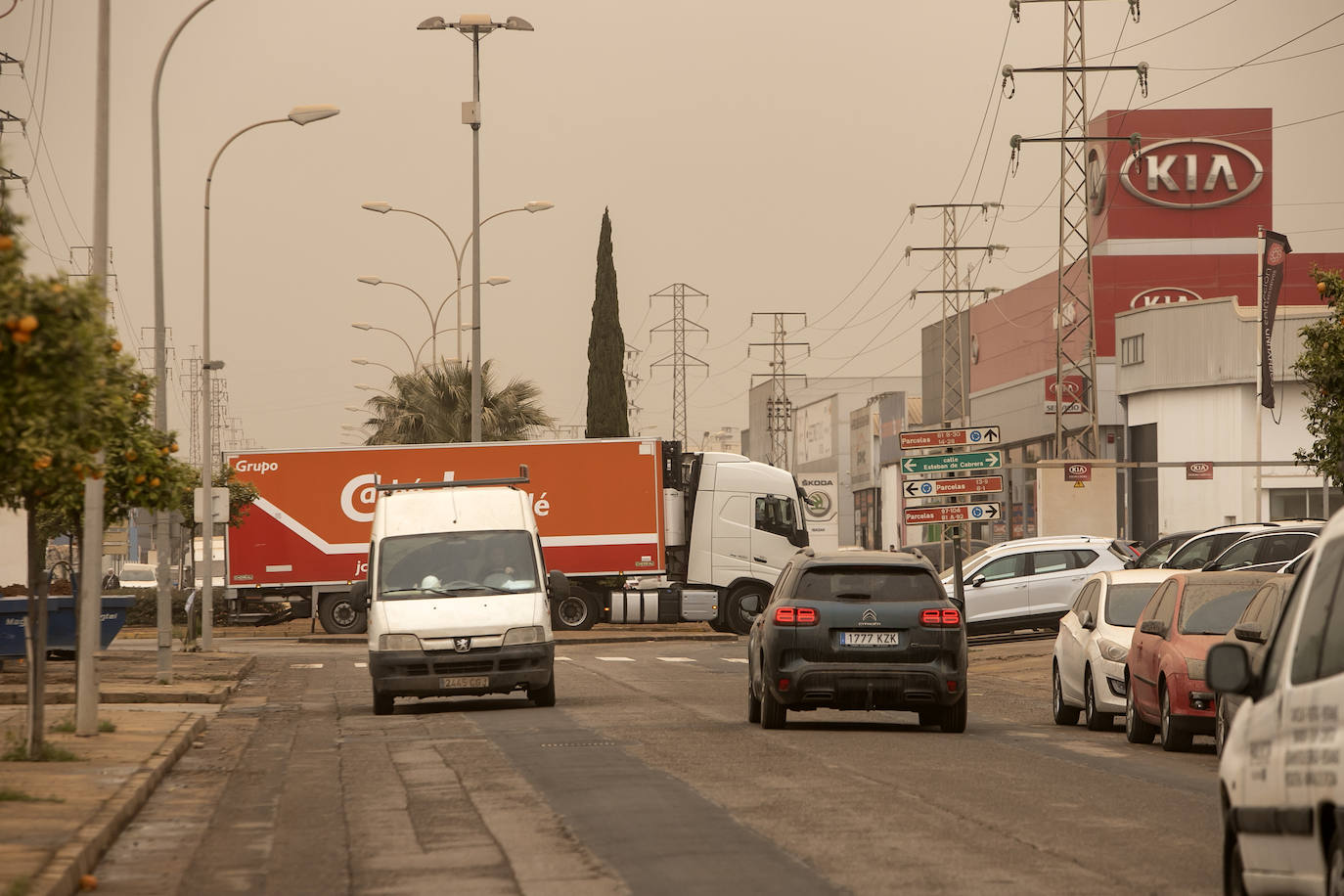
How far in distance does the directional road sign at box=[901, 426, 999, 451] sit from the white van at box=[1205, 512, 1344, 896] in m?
20.3

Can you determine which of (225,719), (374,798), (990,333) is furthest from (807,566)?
(990,333)

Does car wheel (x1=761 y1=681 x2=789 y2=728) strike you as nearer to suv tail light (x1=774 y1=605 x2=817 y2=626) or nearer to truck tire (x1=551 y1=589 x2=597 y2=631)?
suv tail light (x1=774 y1=605 x2=817 y2=626)

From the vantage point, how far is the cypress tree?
6078 centimetres

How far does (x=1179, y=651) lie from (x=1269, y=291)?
39.2 m

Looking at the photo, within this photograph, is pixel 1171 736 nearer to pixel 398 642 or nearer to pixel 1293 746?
pixel 398 642

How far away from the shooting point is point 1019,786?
41.4 ft

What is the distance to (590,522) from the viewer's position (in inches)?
1677

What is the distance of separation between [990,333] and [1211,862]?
9101 cm

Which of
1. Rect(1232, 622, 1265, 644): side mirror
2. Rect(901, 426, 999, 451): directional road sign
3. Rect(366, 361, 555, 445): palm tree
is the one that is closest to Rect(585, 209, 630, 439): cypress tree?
Rect(366, 361, 555, 445): palm tree

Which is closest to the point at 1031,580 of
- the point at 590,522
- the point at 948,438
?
the point at 948,438

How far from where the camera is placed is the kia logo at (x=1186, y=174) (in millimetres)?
85000

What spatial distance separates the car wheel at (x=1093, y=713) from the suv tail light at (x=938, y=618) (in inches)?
92.3

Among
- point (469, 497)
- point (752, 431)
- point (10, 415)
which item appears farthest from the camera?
point (752, 431)

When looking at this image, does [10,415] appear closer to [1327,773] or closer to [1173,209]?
[1327,773]
